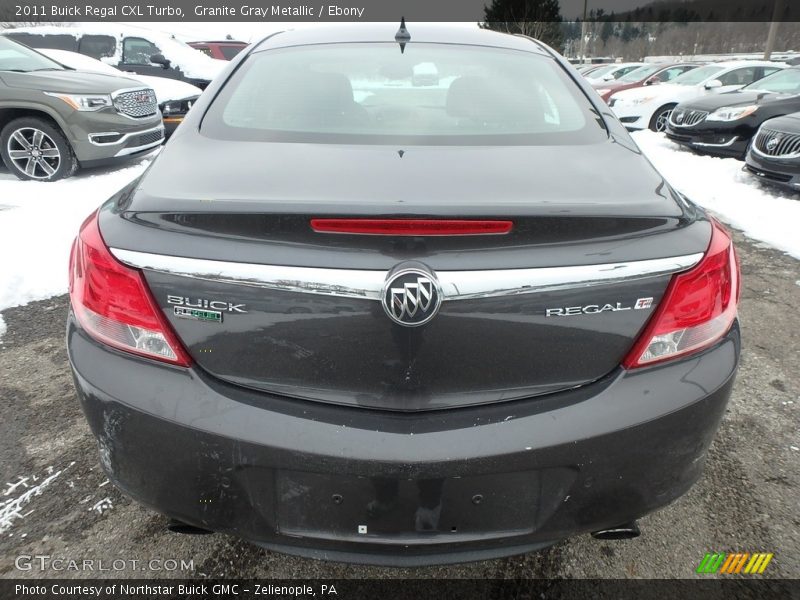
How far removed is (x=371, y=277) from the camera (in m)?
1.25

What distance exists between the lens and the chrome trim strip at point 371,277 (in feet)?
4.11

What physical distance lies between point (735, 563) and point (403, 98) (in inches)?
76.9

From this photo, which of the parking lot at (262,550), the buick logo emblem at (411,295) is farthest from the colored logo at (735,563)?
the buick logo emblem at (411,295)

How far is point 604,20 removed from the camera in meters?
68.8

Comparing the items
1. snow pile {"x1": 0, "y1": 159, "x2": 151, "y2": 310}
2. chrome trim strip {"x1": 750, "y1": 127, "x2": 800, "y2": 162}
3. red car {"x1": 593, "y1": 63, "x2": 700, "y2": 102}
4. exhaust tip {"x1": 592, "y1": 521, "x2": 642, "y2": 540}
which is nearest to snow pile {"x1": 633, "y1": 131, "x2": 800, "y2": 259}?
chrome trim strip {"x1": 750, "y1": 127, "x2": 800, "y2": 162}

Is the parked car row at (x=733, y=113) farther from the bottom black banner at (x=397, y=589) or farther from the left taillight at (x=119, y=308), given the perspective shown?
the left taillight at (x=119, y=308)

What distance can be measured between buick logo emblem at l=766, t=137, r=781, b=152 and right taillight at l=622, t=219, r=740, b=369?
6528 millimetres

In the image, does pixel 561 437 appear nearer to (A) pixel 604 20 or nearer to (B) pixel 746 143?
(B) pixel 746 143

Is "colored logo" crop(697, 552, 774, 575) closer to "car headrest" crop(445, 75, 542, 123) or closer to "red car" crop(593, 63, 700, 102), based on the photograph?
"car headrest" crop(445, 75, 542, 123)

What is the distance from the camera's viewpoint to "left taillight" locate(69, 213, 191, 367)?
53.3 inches

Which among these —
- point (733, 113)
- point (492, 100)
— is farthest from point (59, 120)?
point (733, 113)

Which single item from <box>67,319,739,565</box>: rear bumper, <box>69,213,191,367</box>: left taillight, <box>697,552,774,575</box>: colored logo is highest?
<box>69,213,191,367</box>: left taillight

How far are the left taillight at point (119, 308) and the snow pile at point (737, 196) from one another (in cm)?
386

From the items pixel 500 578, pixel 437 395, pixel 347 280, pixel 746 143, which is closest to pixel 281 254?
pixel 347 280
